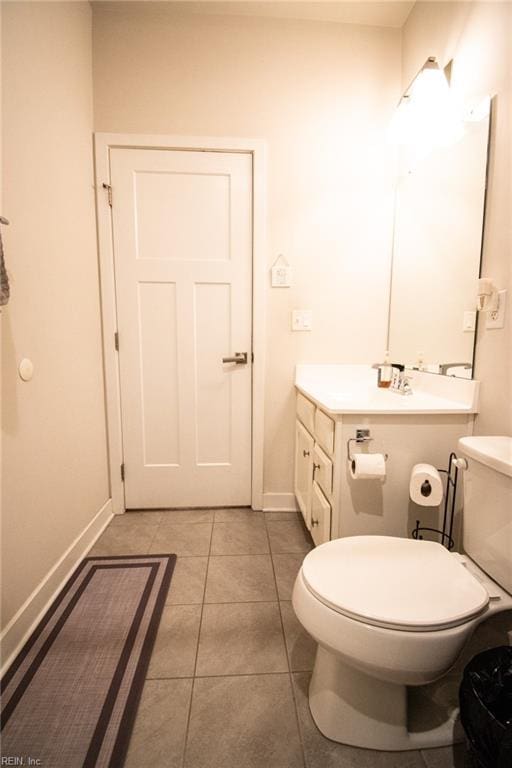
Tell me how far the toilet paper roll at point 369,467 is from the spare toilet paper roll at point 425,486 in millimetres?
109

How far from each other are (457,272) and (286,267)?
0.88 meters

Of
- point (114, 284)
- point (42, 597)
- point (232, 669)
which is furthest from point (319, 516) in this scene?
point (114, 284)

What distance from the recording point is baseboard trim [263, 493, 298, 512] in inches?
81.0

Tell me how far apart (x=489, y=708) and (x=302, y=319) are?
1.66 m

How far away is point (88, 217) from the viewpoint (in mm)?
1711

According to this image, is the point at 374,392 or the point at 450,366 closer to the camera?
the point at 450,366

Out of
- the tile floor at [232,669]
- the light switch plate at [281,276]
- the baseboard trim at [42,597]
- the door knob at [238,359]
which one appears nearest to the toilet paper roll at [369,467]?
the tile floor at [232,669]

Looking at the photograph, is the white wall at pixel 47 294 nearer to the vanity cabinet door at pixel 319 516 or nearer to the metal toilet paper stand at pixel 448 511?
the vanity cabinet door at pixel 319 516

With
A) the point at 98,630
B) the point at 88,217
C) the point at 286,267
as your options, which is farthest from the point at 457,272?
the point at 98,630

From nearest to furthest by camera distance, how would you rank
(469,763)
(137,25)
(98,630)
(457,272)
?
(469,763) → (98,630) → (457,272) → (137,25)

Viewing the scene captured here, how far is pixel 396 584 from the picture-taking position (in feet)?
2.64

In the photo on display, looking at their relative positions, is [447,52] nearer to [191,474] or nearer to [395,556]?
[395,556]

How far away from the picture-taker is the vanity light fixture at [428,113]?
4.66 ft

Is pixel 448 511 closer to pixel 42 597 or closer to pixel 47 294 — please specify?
pixel 42 597
